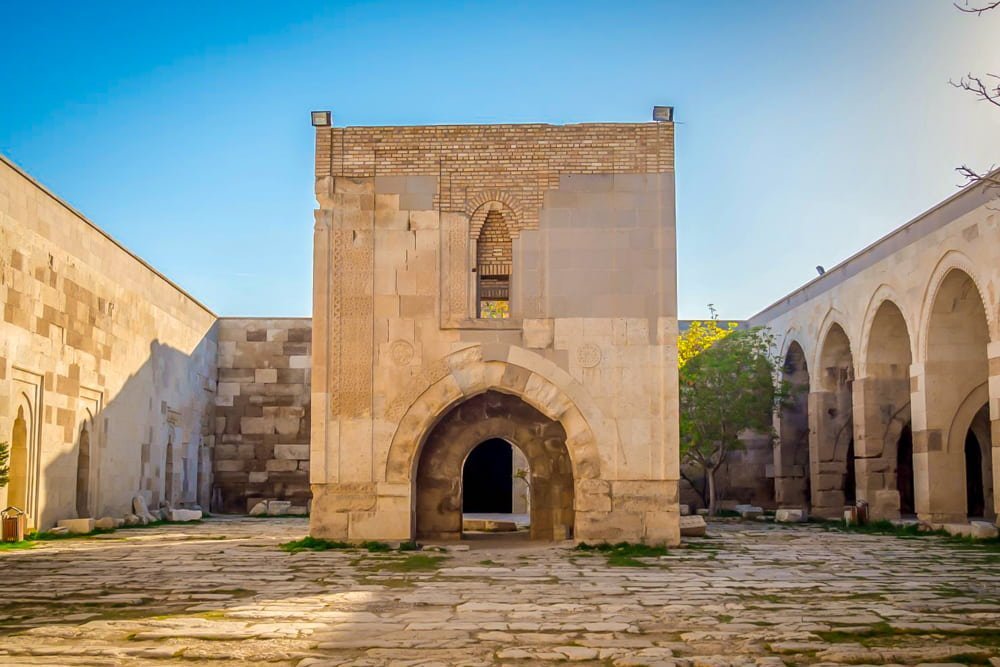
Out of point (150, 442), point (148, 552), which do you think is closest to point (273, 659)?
point (148, 552)

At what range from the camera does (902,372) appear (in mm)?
19875

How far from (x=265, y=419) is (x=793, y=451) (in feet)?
39.6

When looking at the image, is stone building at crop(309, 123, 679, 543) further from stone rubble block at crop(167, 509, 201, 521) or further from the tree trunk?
the tree trunk

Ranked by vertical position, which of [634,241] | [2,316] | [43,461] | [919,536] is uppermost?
[634,241]

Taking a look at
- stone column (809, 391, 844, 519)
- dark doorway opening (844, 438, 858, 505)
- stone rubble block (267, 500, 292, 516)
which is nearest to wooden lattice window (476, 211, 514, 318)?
stone column (809, 391, 844, 519)

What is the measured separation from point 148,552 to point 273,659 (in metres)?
7.45

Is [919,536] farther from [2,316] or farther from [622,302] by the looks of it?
[2,316]

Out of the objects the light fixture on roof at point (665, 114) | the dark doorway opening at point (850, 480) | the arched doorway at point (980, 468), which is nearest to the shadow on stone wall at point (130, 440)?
the light fixture on roof at point (665, 114)

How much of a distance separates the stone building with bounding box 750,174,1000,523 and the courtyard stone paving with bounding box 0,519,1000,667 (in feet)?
14.5

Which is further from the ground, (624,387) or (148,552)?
(624,387)

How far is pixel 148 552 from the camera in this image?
13.1m

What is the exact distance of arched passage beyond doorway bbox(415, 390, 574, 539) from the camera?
1499cm

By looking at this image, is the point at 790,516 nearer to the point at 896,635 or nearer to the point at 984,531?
the point at 984,531

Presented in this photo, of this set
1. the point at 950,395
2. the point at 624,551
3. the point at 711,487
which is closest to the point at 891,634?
the point at 624,551
